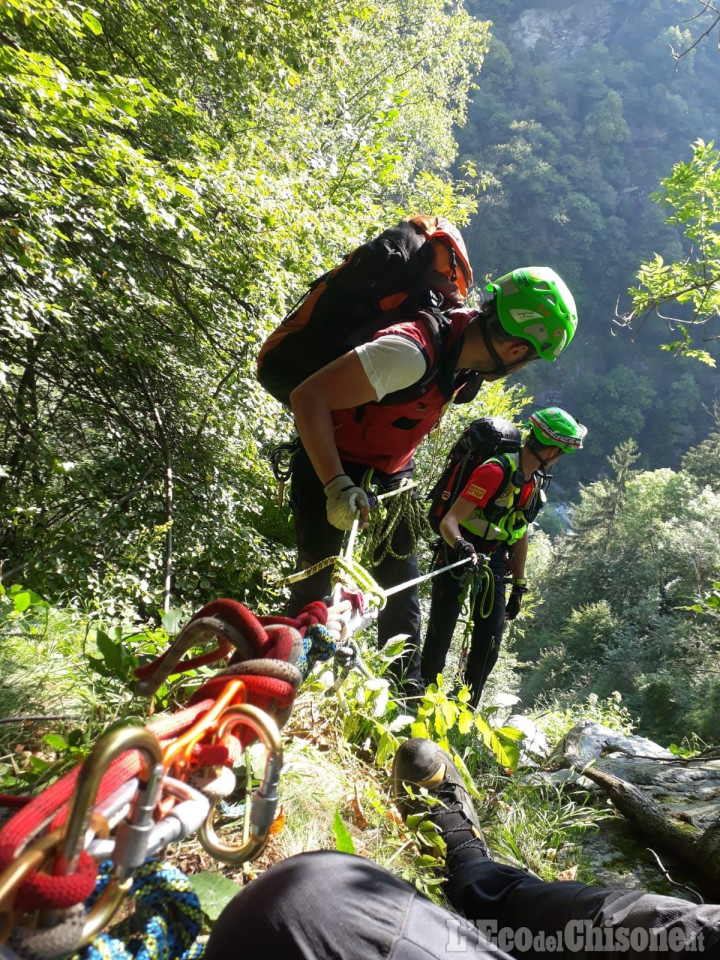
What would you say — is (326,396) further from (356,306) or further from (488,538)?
(488,538)

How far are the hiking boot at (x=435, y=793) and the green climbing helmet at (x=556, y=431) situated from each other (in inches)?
92.6

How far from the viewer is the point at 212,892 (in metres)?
1.17

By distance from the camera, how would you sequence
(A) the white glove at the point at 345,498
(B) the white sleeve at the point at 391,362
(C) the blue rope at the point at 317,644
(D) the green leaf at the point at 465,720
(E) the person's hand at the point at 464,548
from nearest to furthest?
(C) the blue rope at the point at 317,644 < (B) the white sleeve at the point at 391,362 < (A) the white glove at the point at 345,498 < (D) the green leaf at the point at 465,720 < (E) the person's hand at the point at 464,548

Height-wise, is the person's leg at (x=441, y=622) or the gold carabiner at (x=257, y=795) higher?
the gold carabiner at (x=257, y=795)

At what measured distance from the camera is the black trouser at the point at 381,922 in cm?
88

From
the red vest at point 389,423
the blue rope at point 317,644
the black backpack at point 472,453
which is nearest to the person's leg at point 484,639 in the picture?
the black backpack at point 472,453

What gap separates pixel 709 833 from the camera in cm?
225

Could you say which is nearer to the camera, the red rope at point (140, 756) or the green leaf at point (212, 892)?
the red rope at point (140, 756)

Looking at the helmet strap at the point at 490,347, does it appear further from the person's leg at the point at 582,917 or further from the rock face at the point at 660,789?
the rock face at the point at 660,789

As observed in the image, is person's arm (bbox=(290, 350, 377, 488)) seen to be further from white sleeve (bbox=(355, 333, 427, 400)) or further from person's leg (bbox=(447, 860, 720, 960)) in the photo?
person's leg (bbox=(447, 860, 720, 960))

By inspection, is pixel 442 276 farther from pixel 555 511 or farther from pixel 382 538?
pixel 555 511

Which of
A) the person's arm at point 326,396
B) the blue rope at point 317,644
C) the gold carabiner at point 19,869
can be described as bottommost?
the blue rope at point 317,644

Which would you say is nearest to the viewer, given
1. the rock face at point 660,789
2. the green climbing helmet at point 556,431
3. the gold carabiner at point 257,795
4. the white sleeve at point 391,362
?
the gold carabiner at point 257,795

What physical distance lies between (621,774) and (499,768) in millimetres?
1162
